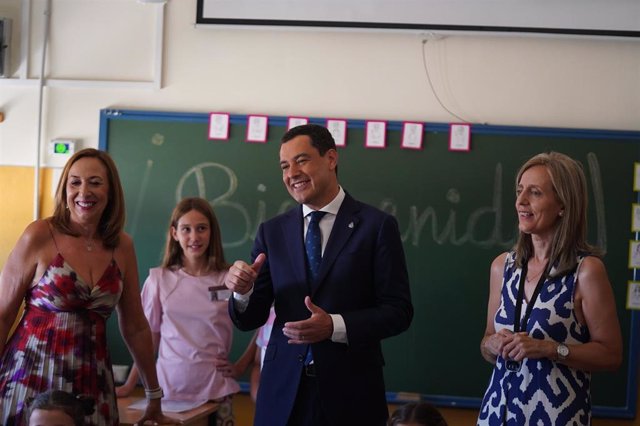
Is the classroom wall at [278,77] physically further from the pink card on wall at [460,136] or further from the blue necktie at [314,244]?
the blue necktie at [314,244]

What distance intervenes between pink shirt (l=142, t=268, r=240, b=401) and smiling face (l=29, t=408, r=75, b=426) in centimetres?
111

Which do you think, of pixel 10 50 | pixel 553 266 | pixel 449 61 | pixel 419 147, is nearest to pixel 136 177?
pixel 10 50

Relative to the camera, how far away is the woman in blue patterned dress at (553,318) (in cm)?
220

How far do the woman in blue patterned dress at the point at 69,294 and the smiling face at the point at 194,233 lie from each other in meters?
0.85

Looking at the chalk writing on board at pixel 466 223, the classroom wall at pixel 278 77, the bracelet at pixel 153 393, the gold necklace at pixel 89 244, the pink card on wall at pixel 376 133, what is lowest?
the bracelet at pixel 153 393

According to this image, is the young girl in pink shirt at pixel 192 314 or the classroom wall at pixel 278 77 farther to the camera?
the classroom wall at pixel 278 77

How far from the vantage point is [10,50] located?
4.57 m

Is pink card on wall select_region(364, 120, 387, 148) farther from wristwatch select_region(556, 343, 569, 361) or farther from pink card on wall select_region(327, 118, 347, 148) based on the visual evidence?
wristwatch select_region(556, 343, 569, 361)

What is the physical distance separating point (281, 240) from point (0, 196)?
275 centimetres

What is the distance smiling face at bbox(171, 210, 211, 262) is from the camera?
348 cm

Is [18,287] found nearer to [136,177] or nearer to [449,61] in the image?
[136,177]

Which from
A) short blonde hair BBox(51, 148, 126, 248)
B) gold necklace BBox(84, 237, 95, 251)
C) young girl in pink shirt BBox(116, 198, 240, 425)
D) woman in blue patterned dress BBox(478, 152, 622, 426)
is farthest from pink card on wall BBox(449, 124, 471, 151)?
gold necklace BBox(84, 237, 95, 251)

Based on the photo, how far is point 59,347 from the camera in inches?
94.3

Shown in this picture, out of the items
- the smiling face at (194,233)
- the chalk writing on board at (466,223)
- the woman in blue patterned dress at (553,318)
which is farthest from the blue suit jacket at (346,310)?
the chalk writing on board at (466,223)
